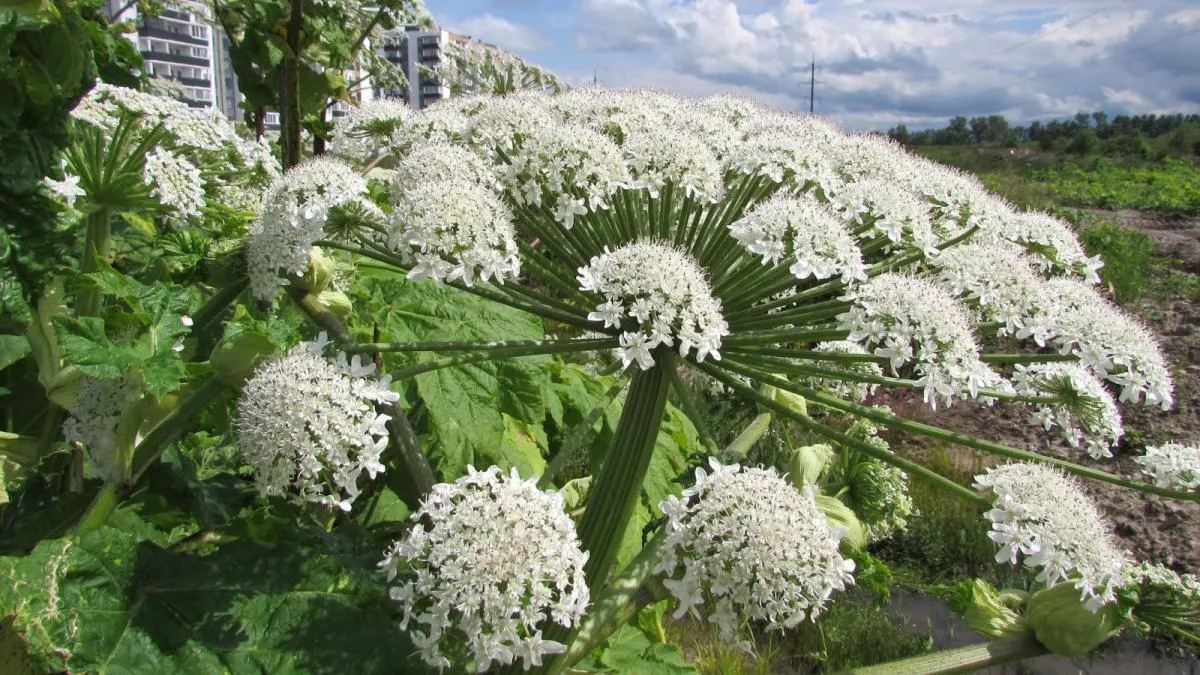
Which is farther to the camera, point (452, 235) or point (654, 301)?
point (452, 235)

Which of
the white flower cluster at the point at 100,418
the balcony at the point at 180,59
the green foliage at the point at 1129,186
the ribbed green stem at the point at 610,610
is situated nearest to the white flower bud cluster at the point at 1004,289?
the ribbed green stem at the point at 610,610

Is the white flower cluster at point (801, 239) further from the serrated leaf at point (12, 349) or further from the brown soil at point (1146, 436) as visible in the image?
the brown soil at point (1146, 436)

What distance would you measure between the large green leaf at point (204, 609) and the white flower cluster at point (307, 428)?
22 cm

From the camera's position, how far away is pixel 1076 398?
2670mm

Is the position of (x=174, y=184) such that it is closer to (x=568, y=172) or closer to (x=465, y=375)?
(x=465, y=375)

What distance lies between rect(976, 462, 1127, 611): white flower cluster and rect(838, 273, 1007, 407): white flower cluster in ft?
1.05

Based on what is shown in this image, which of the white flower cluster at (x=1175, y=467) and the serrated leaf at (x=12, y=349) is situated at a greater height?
the serrated leaf at (x=12, y=349)

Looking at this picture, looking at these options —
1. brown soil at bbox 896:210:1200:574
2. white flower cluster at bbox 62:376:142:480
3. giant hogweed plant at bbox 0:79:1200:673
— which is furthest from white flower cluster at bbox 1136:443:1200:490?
brown soil at bbox 896:210:1200:574

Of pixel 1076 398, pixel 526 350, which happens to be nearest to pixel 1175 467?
pixel 1076 398

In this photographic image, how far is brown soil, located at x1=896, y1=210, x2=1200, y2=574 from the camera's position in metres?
7.37

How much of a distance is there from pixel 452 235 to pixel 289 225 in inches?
20.3

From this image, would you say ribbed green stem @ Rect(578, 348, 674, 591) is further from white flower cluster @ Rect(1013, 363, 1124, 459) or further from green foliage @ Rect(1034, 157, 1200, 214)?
green foliage @ Rect(1034, 157, 1200, 214)

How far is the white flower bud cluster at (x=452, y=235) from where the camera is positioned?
2.38 meters

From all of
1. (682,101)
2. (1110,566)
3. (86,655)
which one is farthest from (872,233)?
(86,655)
